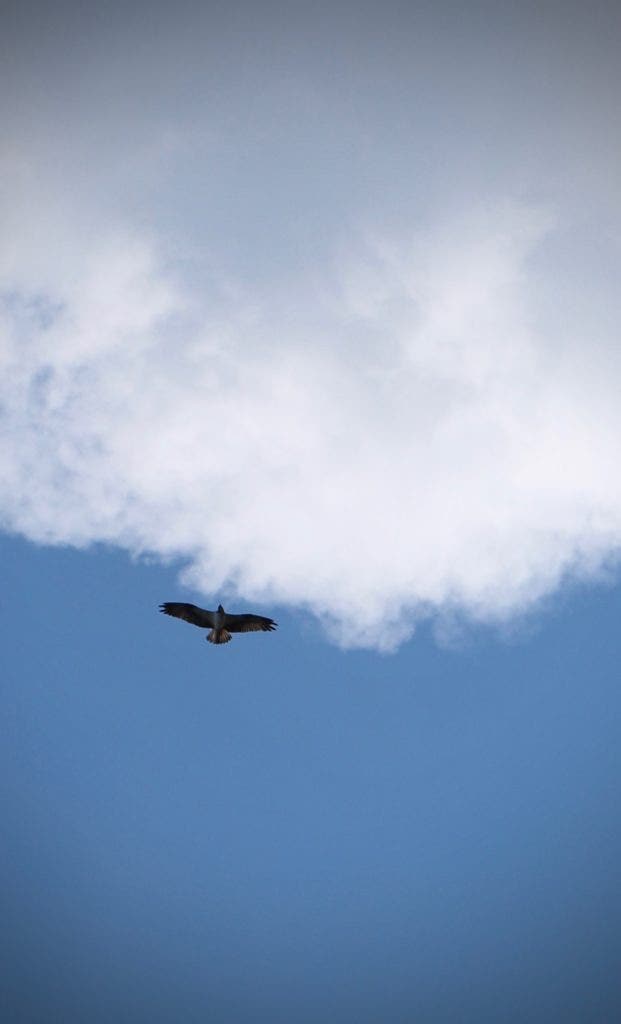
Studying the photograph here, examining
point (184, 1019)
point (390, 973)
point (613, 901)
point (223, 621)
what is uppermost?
point (223, 621)

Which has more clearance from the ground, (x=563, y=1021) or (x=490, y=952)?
(x=490, y=952)

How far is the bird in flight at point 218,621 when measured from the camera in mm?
20109

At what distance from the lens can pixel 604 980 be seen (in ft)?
230

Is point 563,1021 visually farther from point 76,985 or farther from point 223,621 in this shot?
point 223,621

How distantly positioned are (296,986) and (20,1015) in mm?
24232

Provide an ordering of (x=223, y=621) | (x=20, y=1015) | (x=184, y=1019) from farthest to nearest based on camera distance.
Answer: (x=184, y=1019) < (x=20, y=1015) < (x=223, y=621)

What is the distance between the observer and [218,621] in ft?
65.8

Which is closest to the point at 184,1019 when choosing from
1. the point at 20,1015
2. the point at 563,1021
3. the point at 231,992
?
the point at 231,992

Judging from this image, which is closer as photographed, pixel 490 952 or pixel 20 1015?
pixel 20 1015

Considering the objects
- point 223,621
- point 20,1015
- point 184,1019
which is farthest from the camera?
point 184,1019

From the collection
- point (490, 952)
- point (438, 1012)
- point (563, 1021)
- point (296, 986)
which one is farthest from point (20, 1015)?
point (563, 1021)

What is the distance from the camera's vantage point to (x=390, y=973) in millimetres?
72250

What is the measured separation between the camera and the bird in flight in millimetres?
20109

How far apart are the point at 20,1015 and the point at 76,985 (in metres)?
4.74
